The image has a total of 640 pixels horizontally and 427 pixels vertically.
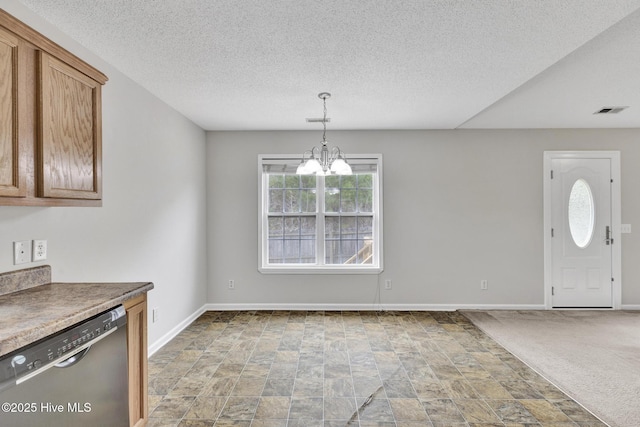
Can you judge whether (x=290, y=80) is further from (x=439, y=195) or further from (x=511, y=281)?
(x=511, y=281)

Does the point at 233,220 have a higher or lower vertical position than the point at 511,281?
higher

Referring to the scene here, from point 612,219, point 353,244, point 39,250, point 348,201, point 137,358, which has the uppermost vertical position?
point 348,201

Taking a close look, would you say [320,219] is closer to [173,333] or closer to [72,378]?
[173,333]

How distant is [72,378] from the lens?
4.83 feet

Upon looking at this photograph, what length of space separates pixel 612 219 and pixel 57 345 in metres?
6.05

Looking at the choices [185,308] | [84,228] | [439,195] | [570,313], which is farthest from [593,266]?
[84,228]

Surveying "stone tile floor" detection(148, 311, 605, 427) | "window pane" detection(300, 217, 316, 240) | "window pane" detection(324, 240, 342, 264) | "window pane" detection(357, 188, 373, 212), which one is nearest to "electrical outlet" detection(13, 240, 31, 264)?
"stone tile floor" detection(148, 311, 605, 427)

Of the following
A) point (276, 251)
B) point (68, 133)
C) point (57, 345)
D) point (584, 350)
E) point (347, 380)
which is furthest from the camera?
point (276, 251)

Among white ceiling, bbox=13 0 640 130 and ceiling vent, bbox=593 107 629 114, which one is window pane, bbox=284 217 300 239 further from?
ceiling vent, bbox=593 107 629 114

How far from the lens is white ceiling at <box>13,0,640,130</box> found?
2.00 meters

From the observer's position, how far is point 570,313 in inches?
183

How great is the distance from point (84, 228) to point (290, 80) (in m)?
1.94

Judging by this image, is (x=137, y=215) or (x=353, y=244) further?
(x=353, y=244)

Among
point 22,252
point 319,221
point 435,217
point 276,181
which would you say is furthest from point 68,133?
point 435,217
